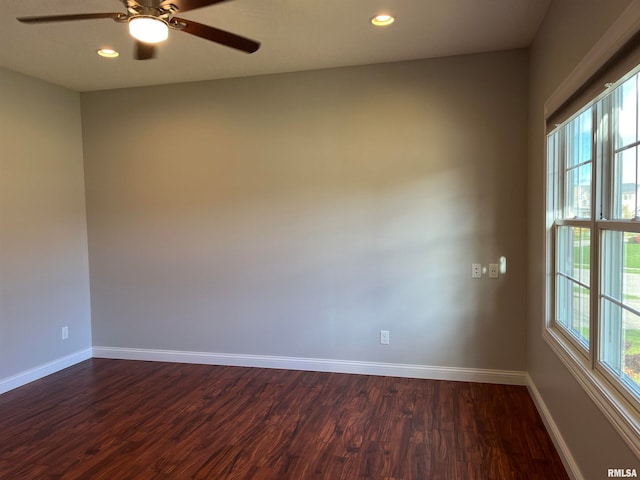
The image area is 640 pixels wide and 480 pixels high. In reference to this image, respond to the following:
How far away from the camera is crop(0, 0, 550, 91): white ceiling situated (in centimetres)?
260

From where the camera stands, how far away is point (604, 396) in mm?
1761

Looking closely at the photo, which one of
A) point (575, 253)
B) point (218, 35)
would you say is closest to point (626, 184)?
point (575, 253)

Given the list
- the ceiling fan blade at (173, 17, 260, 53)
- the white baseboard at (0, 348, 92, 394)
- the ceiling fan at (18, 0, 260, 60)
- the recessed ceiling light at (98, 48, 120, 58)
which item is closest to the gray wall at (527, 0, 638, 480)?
the ceiling fan blade at (173, 17, 260, 53)

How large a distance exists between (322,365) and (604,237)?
2.57 metres

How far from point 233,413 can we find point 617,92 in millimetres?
2958

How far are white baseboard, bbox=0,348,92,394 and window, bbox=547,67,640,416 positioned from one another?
4.18 metres

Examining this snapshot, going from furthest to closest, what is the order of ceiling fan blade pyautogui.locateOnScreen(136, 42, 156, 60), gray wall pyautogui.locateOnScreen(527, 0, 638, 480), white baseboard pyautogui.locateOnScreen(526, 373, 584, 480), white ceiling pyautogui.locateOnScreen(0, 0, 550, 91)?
white ceiling pyautogui.locateOnScreen(0, 0, 550, 91) → ceiling fan blade pyautogui.locateOnScreen(136, 42, 156, 60) → white baseboard pyautogui.locateOnScreen(526, 373, 584, 480) → gray wall pyautogui.locateOnScreen(527, 0, 638, 480)

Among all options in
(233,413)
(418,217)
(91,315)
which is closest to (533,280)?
(418,217)

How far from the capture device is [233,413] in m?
3.08

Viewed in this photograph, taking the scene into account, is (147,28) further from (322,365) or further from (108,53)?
(322,365)

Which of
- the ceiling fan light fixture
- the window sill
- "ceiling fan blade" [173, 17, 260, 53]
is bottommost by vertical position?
the window sill

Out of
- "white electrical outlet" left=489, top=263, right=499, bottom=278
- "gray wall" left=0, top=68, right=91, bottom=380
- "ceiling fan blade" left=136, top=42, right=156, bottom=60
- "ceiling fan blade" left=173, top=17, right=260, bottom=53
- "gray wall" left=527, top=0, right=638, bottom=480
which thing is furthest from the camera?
"gray wall" left=0, top=68, right=91, bottom=380

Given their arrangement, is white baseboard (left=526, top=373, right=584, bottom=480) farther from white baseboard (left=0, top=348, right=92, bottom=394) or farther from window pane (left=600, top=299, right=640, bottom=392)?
white baseboard (left=0, top=348, right=92, bottom=394)

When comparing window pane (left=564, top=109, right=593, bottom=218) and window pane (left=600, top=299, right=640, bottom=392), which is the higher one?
window pane (left=564, top=109, right=593, bottom=218)
